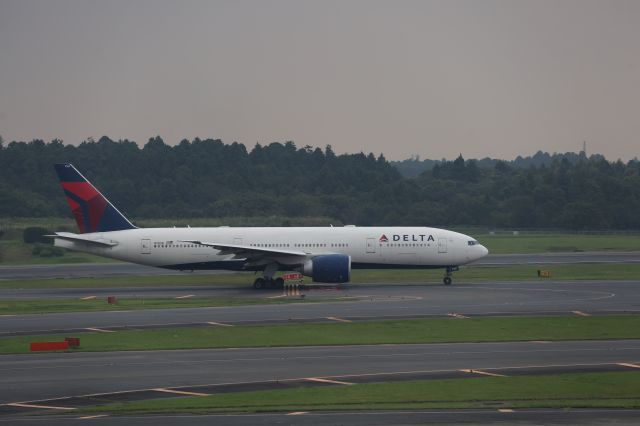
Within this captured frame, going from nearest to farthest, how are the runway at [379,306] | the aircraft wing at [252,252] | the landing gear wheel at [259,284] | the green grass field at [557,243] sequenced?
the runway at [379,306] → the aircraft wing at [252,252] → the landing gear wheel at [259,284] → the green grass field at [557,243]

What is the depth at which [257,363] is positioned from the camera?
3416 cm

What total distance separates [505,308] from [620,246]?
64204mm

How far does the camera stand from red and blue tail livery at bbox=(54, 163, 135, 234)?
6544 cm

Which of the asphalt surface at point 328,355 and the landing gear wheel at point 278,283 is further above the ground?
the landing gear wheel at point 278,283

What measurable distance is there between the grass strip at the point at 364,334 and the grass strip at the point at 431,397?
913 cm

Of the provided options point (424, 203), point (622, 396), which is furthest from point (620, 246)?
point (622, 396)

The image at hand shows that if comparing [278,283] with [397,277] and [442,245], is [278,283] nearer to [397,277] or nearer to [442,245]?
[442,245]

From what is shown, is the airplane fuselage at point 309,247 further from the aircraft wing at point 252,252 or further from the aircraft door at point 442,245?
the aircraft wing at point 252,252

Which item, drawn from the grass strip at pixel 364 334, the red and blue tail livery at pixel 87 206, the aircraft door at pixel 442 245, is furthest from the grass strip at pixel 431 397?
the red and blue tail livery at pixel 87 206

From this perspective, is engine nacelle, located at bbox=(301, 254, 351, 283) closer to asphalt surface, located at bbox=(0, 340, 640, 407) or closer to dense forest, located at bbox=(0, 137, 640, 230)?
asphalt surface, located at bbox=(0, 340, 640, 407)

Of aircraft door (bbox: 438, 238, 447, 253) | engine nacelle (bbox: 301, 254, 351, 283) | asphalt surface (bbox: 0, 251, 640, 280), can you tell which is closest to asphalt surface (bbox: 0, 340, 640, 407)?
engine nacelle (bbox: 301, 254, 351, 283)

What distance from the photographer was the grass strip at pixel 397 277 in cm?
6756

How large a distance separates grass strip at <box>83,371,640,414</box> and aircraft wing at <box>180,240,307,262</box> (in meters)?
32.7

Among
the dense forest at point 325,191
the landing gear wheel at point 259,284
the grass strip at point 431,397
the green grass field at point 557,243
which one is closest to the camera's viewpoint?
the grass strip at point 431,397
